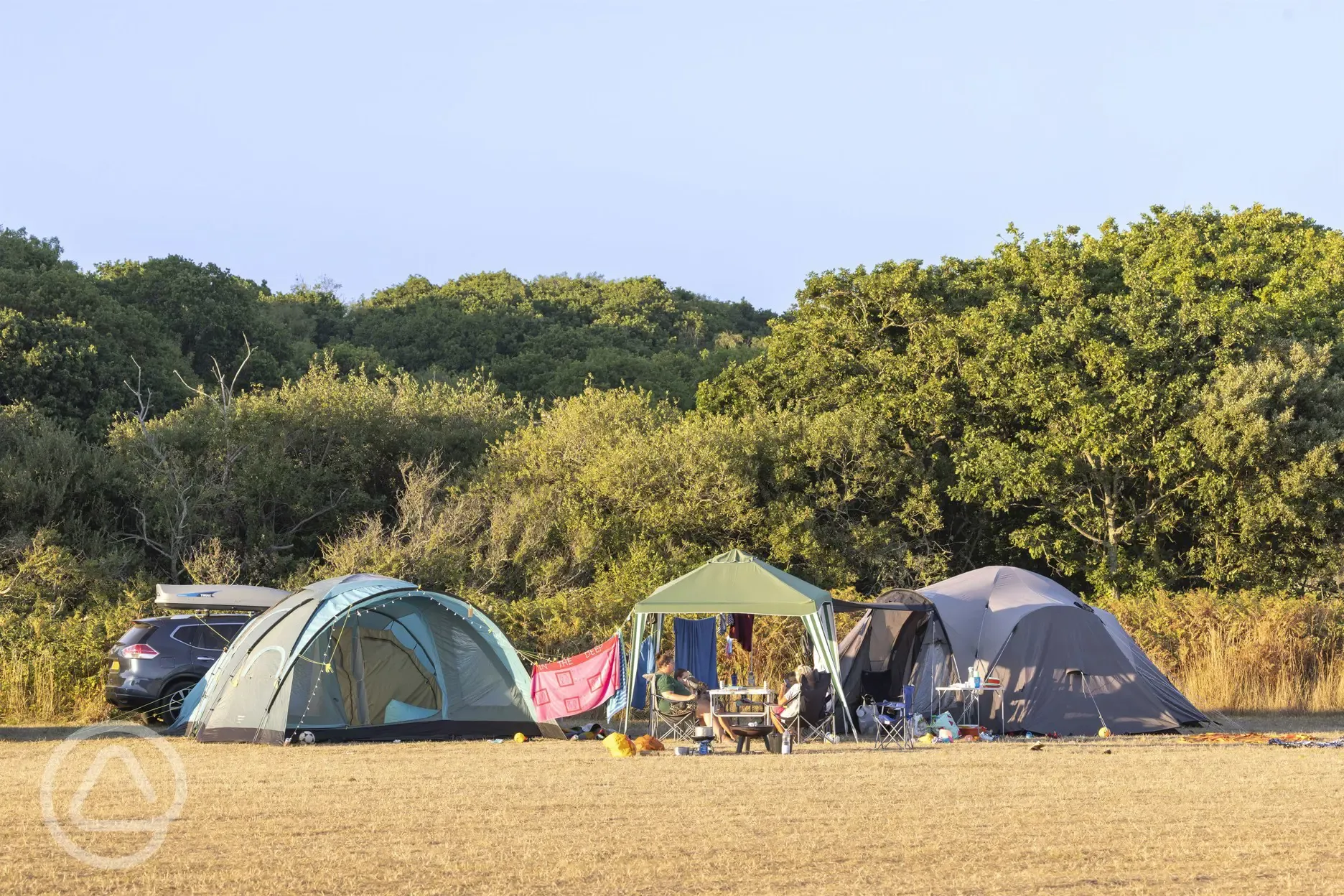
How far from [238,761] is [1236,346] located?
61.2ft

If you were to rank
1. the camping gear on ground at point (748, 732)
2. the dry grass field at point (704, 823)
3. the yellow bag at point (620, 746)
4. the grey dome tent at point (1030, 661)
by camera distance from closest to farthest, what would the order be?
the dry grass field at point (704, 823) < the yellow bag at point (620, 746) < the camping gear on ground at point (748, 732) < the grey dome tent at point (1030, 661)

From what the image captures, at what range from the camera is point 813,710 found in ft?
49.8

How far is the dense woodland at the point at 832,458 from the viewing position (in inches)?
890

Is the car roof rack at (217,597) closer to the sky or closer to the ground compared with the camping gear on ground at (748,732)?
closer to the sky

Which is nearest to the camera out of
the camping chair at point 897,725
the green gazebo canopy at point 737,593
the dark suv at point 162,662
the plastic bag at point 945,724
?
the camping chair at point 897,725

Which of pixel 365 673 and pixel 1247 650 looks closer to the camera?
pixel 365 673

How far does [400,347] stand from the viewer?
4216 cm

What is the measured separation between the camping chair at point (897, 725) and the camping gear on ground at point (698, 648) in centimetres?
216

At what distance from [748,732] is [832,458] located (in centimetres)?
1064

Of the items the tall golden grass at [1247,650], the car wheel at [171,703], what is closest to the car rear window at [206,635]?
the car wheel at [171,703]

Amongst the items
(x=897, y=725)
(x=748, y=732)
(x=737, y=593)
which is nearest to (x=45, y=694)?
(x=737, y=593)

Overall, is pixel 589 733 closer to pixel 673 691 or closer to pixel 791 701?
pixel 673 691

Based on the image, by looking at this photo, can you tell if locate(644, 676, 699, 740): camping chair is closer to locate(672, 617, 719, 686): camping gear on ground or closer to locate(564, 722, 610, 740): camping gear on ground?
locate(564, 722, 610, 740): camping gear on ground

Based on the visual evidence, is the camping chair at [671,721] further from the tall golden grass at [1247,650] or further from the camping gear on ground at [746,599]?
the tall golden grass at [1247,650]
